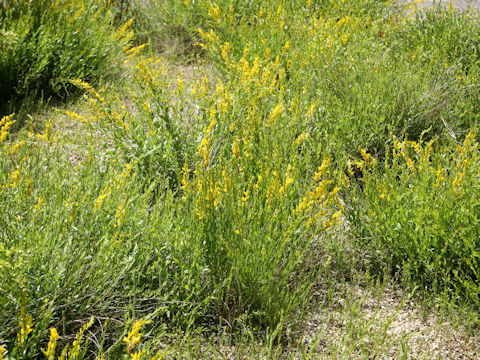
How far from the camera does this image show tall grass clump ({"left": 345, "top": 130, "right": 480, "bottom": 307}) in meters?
2.46

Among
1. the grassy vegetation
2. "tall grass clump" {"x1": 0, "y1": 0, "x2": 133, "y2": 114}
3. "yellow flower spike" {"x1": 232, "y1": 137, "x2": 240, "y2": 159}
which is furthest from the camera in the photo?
"tall grass clump" {"x1": 0, "y1": 0, "x2": 133, "y2": 114}

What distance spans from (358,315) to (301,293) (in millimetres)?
260

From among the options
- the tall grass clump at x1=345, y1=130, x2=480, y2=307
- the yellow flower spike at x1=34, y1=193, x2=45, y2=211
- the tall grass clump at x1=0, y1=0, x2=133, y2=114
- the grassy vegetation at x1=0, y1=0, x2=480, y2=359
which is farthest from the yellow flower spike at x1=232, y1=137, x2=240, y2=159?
the tall grass clump at x1=0, y1=0, x2=133, y2=114

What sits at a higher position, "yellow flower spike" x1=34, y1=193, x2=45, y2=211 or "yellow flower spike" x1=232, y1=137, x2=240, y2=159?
"yellow flower spike" x1=232, y1=137, x2=240, y2=159

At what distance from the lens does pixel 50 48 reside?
165 inches

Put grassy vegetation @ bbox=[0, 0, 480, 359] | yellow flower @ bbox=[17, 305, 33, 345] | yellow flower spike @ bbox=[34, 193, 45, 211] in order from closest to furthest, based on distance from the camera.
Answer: yellow flower @ bbox=[17, 305, 33, 345] → grassy vegetation @ bbox=[0, 0, 480, 359] → yellow flower spike @ bbox=[34, 193, 45, 211]

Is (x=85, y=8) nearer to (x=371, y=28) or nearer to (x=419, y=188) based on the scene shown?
(x=371, y=28)

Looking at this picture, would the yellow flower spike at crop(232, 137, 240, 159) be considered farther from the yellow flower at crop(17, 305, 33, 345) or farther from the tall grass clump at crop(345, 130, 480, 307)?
the yellow flower at crop(17, 305, 33, 345)

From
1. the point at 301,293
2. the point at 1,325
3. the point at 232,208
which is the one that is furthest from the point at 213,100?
the point at 1,325

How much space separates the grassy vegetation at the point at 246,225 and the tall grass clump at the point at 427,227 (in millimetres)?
11

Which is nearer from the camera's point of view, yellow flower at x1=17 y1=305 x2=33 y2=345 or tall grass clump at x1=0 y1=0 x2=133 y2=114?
yellow flower at x1=17 y1=305 x2=33 y2=345

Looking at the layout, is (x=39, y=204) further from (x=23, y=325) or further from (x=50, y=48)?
(x=50, y=48)

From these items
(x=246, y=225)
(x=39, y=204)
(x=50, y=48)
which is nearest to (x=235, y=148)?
(x=246, y=225)

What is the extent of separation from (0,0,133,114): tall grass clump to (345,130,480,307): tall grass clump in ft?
7.78
